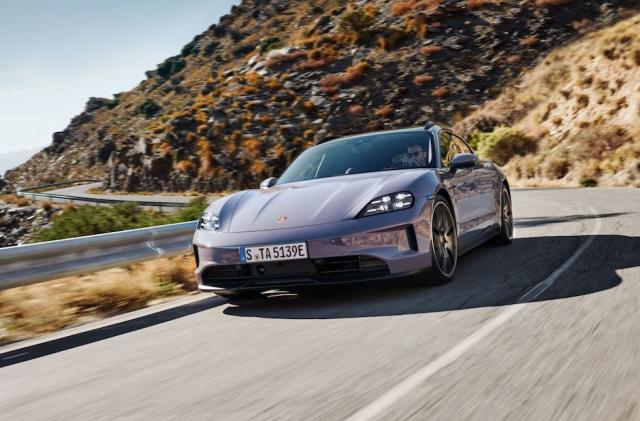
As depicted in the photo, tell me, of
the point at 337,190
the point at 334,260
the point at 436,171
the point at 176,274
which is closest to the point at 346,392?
the point at 334,260

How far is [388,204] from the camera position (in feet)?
17.3

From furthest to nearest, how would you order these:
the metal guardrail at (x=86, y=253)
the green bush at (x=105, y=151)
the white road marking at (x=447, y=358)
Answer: the green bush at (x=105, y=151), the metal guardrail at (x=86, y=253), the white road marking at (x=447, y=358)

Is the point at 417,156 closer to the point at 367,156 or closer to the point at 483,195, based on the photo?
the point at 367,156

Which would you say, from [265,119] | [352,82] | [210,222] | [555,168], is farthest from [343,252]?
[352,82]

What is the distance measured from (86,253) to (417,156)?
10.4 feet

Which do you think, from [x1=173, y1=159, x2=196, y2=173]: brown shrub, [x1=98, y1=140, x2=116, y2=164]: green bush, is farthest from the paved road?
[x1=98, y1=140, x2=116, y2=164]: green bush

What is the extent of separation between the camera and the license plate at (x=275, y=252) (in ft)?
16.5

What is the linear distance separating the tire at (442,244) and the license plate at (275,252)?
1031 millimetres

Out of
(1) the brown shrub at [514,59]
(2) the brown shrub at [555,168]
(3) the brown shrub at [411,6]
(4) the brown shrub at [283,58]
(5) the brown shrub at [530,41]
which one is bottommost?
(2) the brown shrub at [555,168]

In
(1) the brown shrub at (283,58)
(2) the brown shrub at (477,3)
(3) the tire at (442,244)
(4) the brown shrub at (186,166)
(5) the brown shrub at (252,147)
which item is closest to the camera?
(3) the tire at (442,244)

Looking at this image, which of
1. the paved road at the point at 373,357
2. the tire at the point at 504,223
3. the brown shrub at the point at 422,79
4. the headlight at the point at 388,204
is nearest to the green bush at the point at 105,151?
the brown shrub at the point at 422,79

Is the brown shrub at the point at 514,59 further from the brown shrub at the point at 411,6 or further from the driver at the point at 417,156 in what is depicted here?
the driver at the point at 417,156

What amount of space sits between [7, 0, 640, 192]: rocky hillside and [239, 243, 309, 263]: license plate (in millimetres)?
32132

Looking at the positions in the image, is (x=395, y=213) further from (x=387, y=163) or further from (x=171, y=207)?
(x=171, y=207)
